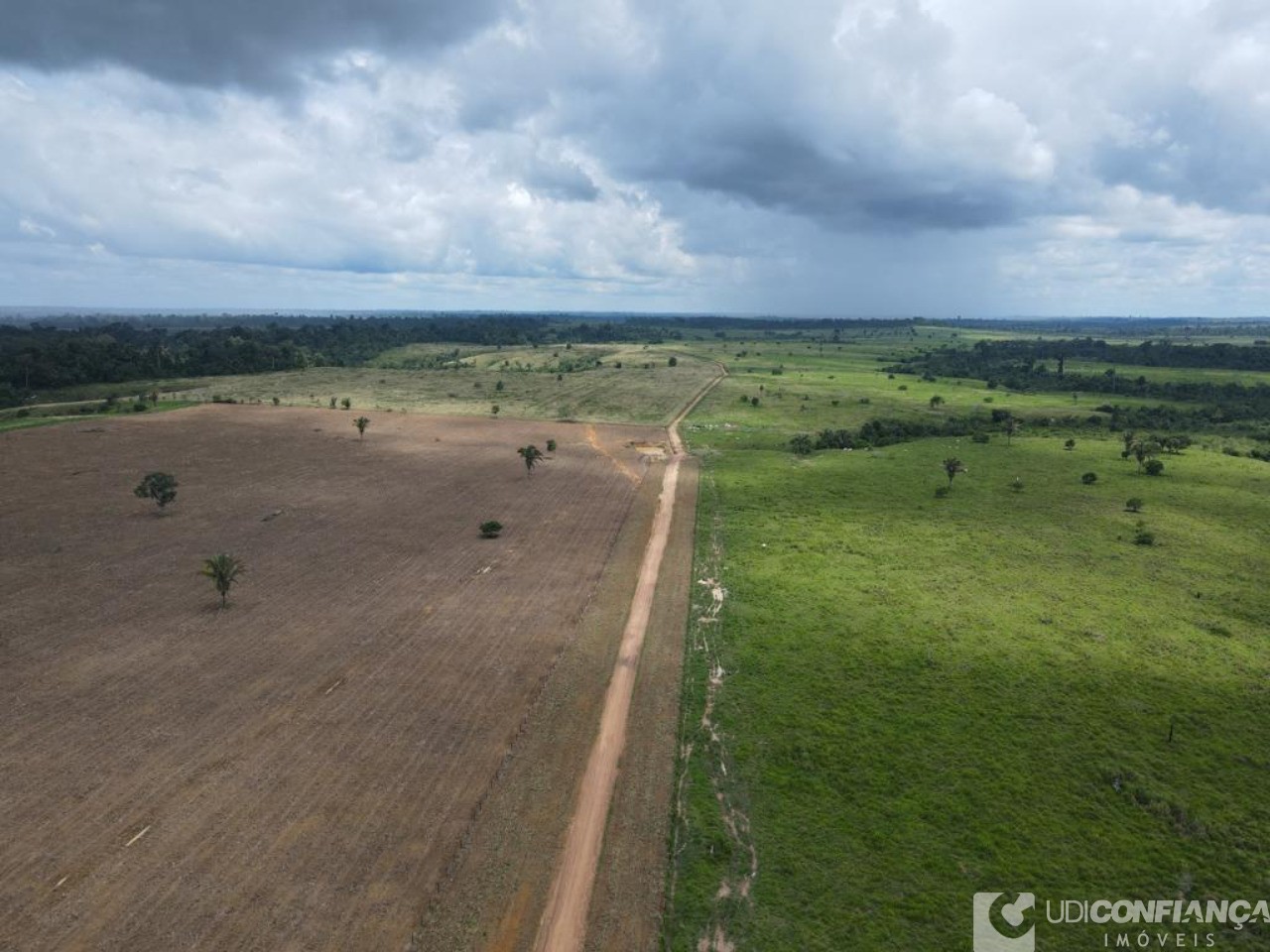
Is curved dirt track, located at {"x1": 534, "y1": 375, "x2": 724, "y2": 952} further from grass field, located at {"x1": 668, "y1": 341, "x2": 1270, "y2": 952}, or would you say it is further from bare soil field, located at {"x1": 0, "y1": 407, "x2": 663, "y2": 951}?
grass field, located at {"x1": 668, "y1": 341, "x2": 1270, "y2": 952}

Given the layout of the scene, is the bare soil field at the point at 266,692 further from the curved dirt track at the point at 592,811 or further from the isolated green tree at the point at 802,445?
the isolated green tree at the point at 802,445

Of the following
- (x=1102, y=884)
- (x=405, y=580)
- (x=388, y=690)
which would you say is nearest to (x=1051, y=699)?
(x=1102, y=884)

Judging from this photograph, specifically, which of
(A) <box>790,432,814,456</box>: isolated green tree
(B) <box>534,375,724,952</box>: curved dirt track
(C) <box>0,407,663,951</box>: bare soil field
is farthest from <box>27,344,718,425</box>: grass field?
(B) <box>534,375,724,952</box>: curved dirt track

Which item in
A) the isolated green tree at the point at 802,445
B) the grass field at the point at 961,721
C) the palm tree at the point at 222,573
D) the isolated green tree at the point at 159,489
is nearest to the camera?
the grass field at the point at 961,721

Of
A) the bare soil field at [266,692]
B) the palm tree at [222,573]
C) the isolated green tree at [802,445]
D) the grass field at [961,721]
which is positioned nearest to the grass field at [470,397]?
the isolated green tree at [802,445]

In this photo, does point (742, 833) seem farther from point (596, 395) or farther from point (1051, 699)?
point (596, 395)
